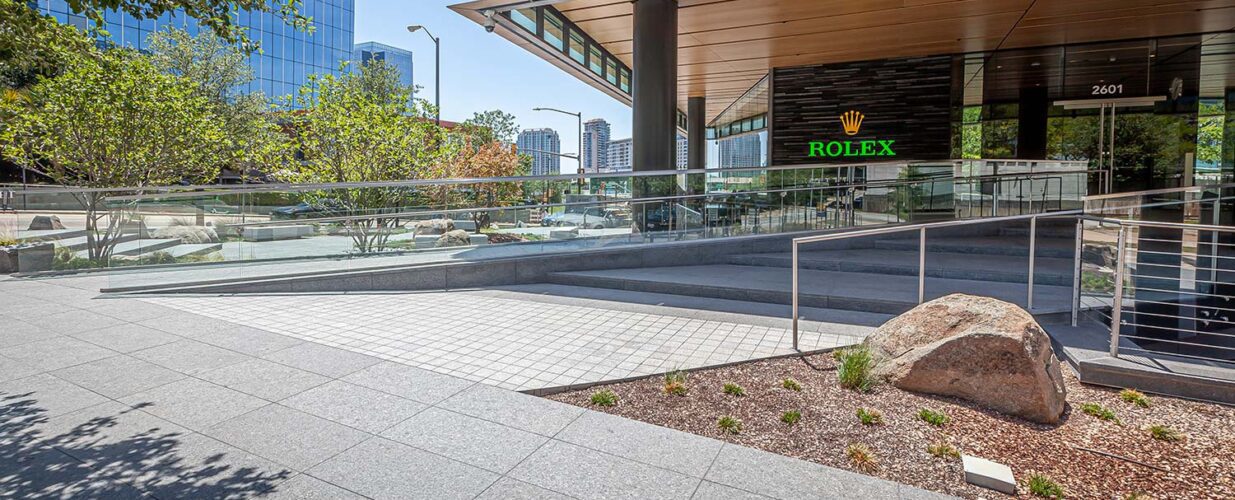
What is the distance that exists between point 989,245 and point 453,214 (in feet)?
27.1

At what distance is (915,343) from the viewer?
4.82 metres

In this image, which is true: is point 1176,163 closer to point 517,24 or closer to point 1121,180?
point 1121,180

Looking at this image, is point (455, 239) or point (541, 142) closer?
point (455, 239)

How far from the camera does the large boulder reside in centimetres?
419

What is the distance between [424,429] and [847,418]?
2714 mm

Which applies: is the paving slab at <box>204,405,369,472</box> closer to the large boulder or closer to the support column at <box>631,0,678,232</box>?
the large boulder

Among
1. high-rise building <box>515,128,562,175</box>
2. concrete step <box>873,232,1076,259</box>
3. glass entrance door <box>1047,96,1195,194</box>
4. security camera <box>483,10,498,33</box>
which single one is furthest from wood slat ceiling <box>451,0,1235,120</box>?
high-rise building <box>515,128,562,175</box>

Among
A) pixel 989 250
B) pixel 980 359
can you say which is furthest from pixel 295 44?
pixel 980 359

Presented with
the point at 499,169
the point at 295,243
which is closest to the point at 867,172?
the point at 295,243

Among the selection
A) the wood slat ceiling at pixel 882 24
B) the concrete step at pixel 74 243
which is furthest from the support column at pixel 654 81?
the concrete step at pixel 74 243

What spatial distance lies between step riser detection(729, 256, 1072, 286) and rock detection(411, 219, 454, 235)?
14.8 feet

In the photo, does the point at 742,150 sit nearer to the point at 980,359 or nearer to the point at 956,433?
the point at 980,359

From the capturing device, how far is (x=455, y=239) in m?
9.61

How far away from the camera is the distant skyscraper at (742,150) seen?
86.9 feet
